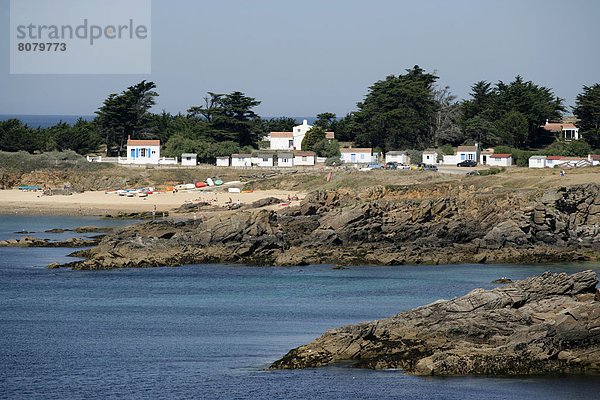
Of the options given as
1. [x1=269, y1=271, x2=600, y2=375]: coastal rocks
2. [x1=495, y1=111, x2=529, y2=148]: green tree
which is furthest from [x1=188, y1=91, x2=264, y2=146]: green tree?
[x1=269, y1=271, x2=600, y2=375]: coastal rocks

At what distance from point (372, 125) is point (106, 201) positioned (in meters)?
41.3

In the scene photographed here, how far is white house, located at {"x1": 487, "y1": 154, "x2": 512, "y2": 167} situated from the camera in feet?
324

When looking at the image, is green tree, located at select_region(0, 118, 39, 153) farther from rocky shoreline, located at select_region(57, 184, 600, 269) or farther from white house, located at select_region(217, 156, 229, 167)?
rocky shoreline, located at select_region(57, 184, 600, 269)

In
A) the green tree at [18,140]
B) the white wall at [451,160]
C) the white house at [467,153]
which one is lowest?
the white wall at [451,160]

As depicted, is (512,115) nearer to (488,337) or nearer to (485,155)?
(485,155)

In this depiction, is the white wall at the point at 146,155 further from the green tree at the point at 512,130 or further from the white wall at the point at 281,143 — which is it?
the green tree at the point at 512,130

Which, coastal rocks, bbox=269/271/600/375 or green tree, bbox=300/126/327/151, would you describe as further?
green tree, bbox=300/126/327/151

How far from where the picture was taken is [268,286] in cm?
4647

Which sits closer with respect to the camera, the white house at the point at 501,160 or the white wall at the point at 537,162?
the white wall at the point at 537,162

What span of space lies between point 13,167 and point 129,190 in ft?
54.2

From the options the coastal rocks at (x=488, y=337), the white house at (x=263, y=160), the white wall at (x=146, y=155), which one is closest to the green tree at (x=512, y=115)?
the white house at (x=263, y=160)

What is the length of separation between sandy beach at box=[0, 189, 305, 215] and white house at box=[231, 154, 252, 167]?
50.4ft

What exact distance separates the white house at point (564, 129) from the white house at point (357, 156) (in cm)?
2628

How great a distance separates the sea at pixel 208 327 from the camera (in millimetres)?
27641
